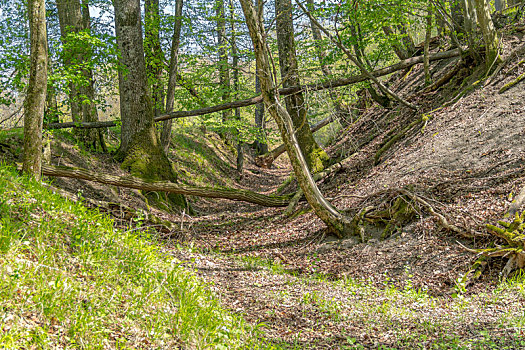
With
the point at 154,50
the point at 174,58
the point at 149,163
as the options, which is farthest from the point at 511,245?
the point at 154,50

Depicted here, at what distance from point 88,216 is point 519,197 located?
5607 millimetres

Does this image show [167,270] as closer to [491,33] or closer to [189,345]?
[189,345]

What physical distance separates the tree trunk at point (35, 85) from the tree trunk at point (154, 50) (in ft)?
23.5

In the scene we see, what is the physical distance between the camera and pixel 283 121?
6.87 metres

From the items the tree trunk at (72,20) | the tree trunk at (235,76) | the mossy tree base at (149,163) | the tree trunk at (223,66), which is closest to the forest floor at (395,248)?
the mossy tree base at (149,163)

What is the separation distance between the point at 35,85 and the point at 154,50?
803 centimetres

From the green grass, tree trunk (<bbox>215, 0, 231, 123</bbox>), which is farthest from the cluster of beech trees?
the green grass

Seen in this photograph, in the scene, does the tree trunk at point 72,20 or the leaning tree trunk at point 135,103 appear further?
the tree trunk at point 72,20

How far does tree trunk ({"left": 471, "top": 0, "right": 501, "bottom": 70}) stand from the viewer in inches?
354

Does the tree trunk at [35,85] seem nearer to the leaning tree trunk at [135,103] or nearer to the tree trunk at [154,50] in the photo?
the leaning tree trunk at [135,103]

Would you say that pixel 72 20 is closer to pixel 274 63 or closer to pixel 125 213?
pixel 274 63

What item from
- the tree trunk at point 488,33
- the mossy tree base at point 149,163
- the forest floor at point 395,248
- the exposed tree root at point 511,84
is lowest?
the forest floor at point 395,248

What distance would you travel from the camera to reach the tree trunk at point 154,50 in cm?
1198

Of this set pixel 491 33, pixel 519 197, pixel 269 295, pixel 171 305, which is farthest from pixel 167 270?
pixel 491 33
